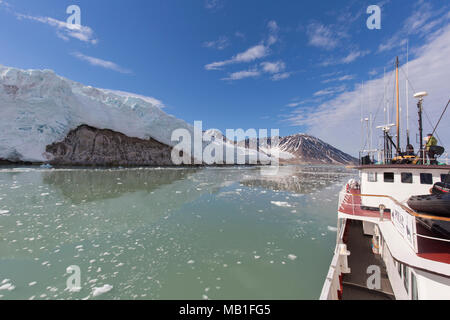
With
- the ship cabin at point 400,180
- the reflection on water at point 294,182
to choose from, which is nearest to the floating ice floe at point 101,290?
the ship cabin at point 400,180

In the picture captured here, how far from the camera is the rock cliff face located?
46.5 metres

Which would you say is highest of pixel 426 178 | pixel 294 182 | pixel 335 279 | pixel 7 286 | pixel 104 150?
pixel 104 150

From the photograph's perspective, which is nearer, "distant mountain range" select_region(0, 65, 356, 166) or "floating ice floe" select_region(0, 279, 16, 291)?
"floating ice floe" select_region(0, 279, 16, 291)

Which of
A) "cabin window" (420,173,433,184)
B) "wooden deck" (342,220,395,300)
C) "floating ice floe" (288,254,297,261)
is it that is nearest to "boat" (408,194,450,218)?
"wooden deck" (342,220,395,300)

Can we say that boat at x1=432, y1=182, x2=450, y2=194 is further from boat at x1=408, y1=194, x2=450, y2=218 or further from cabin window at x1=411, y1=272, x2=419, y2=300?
cabin window at x1=411, y1=272, x2=419, y2=300

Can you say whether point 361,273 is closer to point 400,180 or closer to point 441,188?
point 441,188

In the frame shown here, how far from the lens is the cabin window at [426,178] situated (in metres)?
6.25

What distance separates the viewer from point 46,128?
43312 mm

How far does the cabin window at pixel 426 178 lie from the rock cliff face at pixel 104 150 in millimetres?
62666

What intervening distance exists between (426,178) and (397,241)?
13.9 ft

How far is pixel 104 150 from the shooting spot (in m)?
55.1

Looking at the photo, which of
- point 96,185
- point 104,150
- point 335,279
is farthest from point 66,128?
point 335,279

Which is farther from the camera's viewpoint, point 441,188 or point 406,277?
point 441,188

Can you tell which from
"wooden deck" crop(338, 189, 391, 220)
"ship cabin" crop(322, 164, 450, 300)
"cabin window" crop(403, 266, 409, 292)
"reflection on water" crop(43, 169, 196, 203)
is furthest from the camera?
"reflection on water" crop(43, 169, 196, 203)
